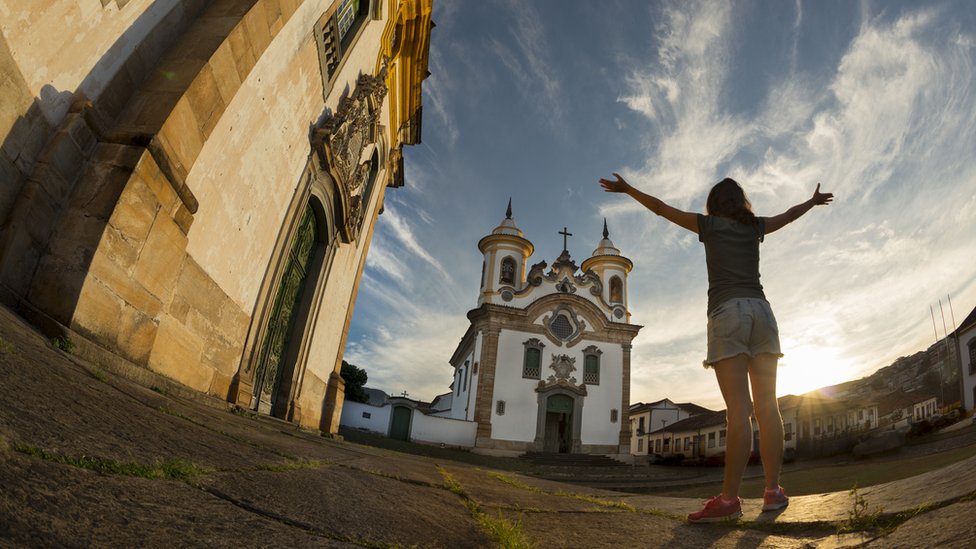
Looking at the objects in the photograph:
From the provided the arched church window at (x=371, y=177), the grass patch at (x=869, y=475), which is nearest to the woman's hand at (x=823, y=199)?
the grass patch at (x=869, y=475)

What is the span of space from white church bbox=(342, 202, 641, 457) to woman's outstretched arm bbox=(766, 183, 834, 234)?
22939 millimetres

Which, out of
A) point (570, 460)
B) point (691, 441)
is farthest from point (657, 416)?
point (570, 460)

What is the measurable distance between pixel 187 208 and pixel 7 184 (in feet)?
3.55

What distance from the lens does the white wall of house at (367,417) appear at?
25688mm

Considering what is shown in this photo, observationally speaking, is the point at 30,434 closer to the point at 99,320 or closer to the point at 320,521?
the point at 320,521

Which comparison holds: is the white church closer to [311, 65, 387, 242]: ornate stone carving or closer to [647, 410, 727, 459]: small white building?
[647, 410, 727, 459]: small white building

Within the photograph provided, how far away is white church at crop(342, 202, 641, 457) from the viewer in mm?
25250

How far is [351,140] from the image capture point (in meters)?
8.36

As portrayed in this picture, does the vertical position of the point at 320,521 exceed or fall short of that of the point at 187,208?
it falls short

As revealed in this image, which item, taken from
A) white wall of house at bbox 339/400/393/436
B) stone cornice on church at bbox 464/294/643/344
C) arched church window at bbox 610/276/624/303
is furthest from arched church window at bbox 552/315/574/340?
white wall of house at bbox 339/400/393/436

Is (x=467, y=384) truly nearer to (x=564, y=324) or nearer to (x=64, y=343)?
(x=564, y=324)

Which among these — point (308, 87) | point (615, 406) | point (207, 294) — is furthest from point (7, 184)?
point (615, 406)

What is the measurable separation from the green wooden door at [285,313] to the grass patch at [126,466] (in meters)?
5.84

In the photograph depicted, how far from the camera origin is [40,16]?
10.2 feet
